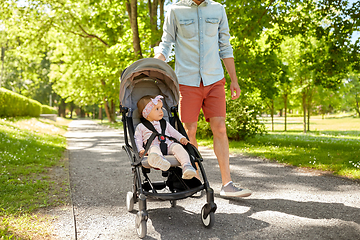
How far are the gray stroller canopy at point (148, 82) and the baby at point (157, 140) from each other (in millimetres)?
178

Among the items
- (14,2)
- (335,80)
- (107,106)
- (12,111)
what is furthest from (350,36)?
(107,106)

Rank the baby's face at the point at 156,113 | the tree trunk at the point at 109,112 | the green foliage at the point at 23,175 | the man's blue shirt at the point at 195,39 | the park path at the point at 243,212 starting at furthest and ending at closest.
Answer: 1. the tree trunk at the point at 109,112
2. the man's blue shirt at the point at 195,39
3. the green foliage at the point at 23,175
4. the baby's face at the point at 156,113
5. the park path at the point at 243,212

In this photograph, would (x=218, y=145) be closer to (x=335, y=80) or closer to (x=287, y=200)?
(x=287, y=200)

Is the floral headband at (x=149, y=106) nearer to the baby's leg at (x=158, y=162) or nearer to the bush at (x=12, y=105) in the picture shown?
the baby's leg at (x=158, y=162)

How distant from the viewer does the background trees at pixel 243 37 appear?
9359 millimetres

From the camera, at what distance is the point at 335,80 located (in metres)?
11.7

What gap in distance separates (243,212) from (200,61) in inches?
76.2

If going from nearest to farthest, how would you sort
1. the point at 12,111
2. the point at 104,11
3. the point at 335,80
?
the point at 335,80 < the point at 104,11 < the point at 12,111

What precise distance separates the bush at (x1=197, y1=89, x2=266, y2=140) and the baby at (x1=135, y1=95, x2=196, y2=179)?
25.4 feet

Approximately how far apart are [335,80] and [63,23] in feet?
47.3

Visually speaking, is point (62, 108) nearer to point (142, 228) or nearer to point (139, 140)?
point (139, 140)

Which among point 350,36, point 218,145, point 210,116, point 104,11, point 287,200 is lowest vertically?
point 287,200

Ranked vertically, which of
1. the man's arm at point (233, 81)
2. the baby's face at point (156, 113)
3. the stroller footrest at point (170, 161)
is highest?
the man's arm at point (233, 81)

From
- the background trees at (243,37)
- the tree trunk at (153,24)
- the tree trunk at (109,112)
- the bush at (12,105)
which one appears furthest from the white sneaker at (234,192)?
the tree trunk at (109,112)
